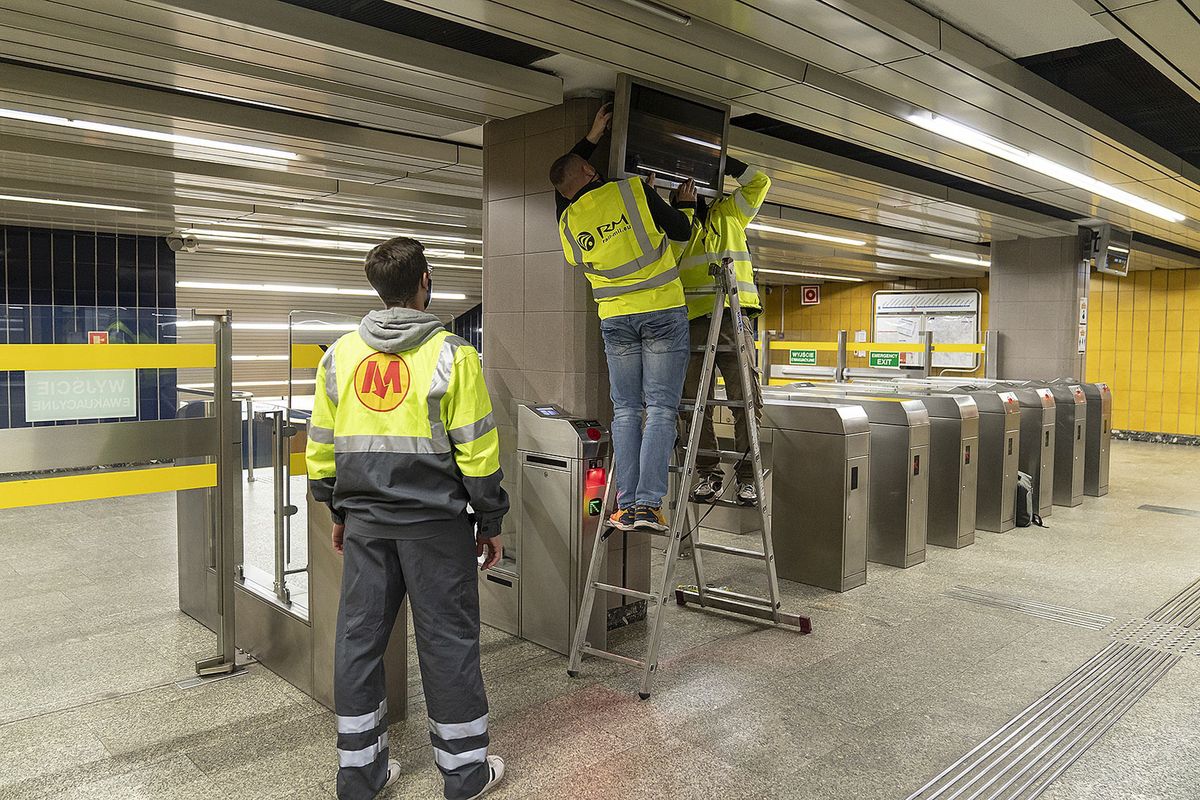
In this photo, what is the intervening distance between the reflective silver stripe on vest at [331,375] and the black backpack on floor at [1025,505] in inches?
232

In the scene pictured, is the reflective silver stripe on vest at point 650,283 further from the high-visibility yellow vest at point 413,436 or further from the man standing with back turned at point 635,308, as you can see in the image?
the high-visibility yellow vest at point 413,436

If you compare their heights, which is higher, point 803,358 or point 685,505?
point 803,358

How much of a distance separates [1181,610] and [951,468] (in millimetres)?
1683

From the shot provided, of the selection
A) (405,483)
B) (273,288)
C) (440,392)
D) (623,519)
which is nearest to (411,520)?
(405,483)

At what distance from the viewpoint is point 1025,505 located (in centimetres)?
665

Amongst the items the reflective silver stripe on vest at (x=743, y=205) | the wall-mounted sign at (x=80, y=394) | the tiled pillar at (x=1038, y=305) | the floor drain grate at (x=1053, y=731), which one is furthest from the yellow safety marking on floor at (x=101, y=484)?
the tiled pillar at (x=1038, y=305)

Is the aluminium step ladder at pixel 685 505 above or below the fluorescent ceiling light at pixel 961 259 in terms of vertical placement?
below

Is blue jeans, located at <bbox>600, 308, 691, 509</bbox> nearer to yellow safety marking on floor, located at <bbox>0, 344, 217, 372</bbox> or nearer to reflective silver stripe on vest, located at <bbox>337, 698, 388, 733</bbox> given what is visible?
reflective silver stripe on vest, located at <bbox>337, 698, 388, 733</bbox>

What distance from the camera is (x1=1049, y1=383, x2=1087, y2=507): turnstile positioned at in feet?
24.4

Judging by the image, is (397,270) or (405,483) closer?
(405,483)

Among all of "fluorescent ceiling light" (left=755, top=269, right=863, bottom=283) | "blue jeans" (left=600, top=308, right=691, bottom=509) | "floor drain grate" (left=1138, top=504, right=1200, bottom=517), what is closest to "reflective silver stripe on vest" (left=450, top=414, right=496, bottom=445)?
"blue jeans" (left=600, top=308, right=691, bottom=509)

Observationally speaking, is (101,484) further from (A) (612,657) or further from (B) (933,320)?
(B) (933,320)

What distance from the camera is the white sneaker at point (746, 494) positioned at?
409 centimetres

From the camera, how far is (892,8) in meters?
3.17
